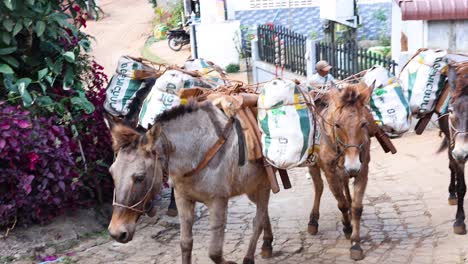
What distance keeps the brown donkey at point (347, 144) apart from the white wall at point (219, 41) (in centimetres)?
1264

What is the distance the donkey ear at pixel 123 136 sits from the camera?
509 centimetres

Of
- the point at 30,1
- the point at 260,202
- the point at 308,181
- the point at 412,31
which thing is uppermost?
the point at 30,1

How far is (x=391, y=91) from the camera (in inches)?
267

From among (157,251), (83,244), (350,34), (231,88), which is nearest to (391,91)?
(231,88)

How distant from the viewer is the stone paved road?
6836 millimetres

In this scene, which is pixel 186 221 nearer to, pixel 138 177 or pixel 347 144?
pixel 138 177

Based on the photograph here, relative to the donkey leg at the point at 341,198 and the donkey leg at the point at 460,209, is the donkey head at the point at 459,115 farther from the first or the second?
the donkey leg at the point at 341,198

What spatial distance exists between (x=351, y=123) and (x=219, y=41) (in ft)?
44.7

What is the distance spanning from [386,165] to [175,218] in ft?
11.6

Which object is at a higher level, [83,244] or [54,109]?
[54,109]

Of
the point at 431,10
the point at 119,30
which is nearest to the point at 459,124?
the point at 431,10

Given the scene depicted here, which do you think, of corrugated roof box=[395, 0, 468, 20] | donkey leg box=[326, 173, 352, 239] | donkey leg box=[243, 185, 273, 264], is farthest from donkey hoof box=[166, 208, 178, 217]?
corrugated roof box=[395, 0, 468, 20]

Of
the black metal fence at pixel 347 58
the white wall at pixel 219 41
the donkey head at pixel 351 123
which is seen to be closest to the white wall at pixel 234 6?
the white wall at pixel 219 41

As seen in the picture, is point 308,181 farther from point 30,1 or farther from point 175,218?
point 30,1
